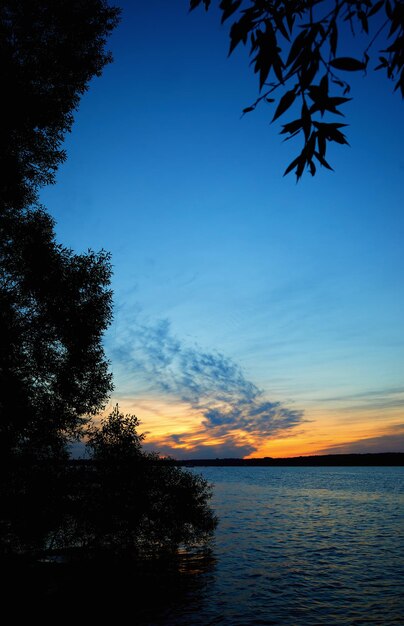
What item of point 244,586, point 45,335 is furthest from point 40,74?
point 244,586

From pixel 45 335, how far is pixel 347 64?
19.6m

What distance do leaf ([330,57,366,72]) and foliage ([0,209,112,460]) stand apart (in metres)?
18.5

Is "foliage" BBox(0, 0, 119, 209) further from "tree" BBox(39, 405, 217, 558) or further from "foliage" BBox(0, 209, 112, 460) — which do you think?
"tree" BBox(39, 405, 217, 558)

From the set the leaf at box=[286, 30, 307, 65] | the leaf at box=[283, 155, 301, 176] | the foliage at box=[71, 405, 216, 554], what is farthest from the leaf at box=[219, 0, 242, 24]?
the foliage at box=[71, 405, 216, 554]

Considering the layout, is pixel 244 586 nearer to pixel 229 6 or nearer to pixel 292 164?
pixel 292 164

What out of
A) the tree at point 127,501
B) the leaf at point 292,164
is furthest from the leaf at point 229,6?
the tree at point 127,501

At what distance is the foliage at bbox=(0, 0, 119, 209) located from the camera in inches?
701

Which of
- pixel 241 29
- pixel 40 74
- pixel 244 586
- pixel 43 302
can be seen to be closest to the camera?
pixel 241 29

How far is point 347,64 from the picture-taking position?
3959 millimetres

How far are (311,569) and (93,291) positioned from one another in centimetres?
2888

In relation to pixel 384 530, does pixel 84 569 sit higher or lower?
higher

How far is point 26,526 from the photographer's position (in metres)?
20.5

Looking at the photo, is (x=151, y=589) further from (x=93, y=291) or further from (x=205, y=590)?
(x=93, y=291)

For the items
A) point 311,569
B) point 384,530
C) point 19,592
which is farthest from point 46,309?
point 384,530
